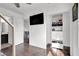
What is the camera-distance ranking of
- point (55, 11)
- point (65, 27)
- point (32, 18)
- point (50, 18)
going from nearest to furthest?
point (55, 11) → point (65, 27) → point (32, 18) → point (50, 18)

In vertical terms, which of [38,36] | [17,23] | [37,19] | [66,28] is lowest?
[38,36]

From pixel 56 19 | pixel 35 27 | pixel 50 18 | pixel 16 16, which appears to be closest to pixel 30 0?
pixel 35 27

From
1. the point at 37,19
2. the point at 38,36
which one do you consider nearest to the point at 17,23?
the point at 37,19

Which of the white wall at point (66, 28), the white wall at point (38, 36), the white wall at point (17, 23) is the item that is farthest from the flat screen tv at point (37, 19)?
the white wall at point (66, 28)

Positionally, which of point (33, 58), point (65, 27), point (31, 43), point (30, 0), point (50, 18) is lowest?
point (31, 43)

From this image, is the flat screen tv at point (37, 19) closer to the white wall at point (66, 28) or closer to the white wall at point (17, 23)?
the white wall at point (17, 23)

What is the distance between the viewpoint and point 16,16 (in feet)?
15.8

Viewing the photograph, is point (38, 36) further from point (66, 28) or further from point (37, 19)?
point (66, 28)

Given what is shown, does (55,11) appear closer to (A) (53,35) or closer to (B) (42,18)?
(B) (42,18)

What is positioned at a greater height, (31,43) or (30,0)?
(30,0)

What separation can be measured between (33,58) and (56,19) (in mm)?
4747

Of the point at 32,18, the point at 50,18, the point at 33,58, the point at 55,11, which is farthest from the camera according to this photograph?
the point at 50,18

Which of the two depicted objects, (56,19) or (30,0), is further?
(56,19)

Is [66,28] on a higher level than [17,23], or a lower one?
lower
